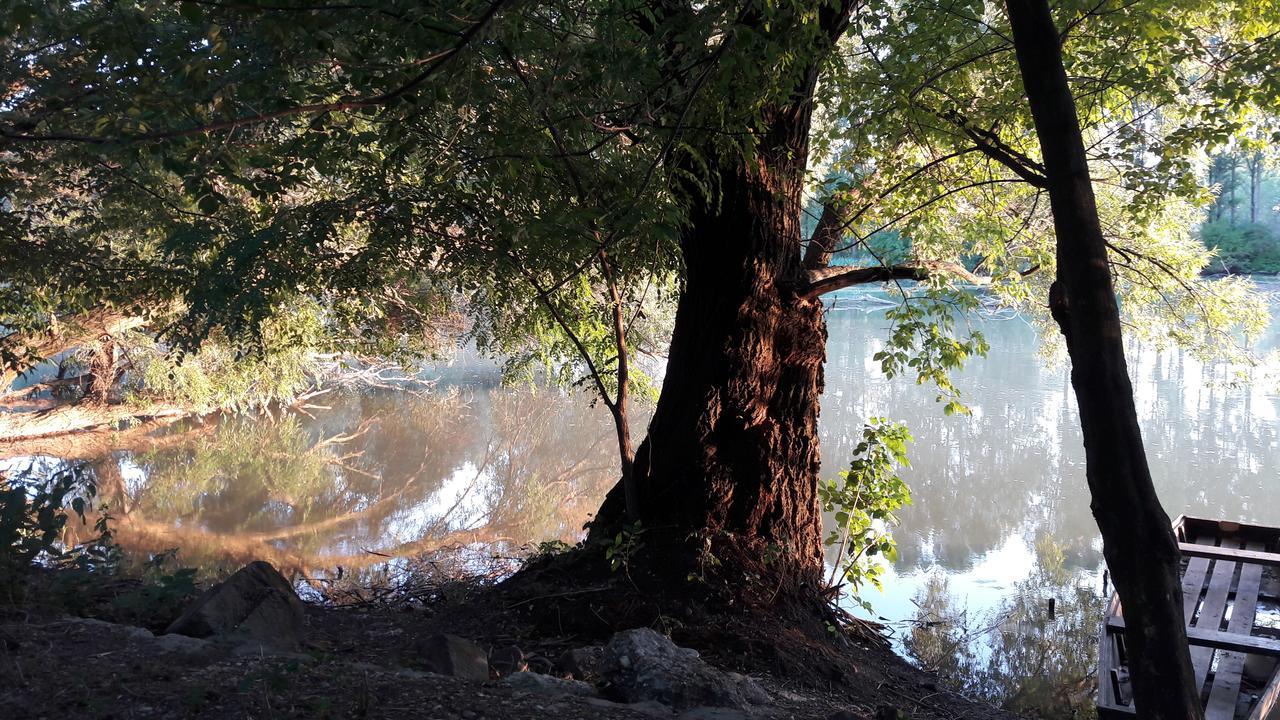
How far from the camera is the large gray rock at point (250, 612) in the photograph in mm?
4031

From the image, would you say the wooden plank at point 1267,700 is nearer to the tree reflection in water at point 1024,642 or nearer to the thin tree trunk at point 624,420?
the tree reflection in water at point 1024,642

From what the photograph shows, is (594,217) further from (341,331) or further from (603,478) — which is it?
(603,478)

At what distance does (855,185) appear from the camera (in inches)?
260

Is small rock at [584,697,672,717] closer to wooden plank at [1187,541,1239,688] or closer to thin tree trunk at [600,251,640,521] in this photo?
thin tree trunk at [600,251,640,521]

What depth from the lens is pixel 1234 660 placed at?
580 cm

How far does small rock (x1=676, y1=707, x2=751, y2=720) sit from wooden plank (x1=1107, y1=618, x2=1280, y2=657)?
10.4 ft

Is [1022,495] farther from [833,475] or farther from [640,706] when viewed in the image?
[640,706]

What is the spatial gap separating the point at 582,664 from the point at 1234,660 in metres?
4.34

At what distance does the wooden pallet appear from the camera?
5223 millimetres

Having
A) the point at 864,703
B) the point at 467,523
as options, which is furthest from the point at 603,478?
the point at 864,703

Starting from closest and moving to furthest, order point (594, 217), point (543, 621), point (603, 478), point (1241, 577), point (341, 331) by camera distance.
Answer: point (594, 217), point (543, 621), point (1241, 577), point (341, 331), point (603, 478)

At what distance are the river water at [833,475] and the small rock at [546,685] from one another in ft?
14.1

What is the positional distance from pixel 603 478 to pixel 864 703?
394 inches

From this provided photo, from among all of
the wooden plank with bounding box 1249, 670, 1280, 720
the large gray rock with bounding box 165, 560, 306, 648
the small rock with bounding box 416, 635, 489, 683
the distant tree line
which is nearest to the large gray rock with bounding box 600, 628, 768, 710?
the small rock with bounding box 416, 635, 489, 683
